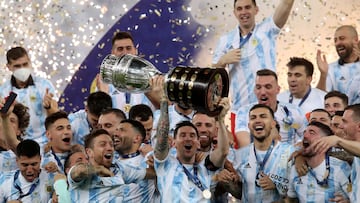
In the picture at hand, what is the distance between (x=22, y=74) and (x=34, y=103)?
8.1 inches

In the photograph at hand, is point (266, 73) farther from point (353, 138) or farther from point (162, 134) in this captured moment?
point (162, 134)

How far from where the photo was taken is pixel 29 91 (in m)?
5.97

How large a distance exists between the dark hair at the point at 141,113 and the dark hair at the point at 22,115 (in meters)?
0.76

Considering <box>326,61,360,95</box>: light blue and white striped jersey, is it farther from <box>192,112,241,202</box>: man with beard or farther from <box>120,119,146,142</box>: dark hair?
<box>120,119,146,142</box>: dark hair

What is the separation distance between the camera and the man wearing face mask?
5887 millimetres

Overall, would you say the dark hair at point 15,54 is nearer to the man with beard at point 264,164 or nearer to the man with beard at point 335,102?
the man with beard at point 264,164

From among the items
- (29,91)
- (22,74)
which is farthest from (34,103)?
(22,74)

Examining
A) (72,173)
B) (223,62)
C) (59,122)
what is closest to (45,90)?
(59,122)

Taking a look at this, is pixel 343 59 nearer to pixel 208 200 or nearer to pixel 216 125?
pixel 216 125

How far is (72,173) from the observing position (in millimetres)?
4551

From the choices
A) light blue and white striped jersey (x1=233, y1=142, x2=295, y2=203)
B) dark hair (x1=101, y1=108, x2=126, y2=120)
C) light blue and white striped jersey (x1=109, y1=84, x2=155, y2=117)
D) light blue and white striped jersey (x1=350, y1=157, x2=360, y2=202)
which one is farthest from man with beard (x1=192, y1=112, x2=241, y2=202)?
light blue and white striped jersey (x1=109, y1=84, x2=155, y2=117)

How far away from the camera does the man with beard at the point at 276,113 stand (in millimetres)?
5383

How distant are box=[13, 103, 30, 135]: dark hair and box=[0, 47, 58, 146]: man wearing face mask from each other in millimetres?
141

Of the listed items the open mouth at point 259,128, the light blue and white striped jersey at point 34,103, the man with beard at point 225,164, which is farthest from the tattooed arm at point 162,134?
the light blue and white striped jersey at point 34,103
